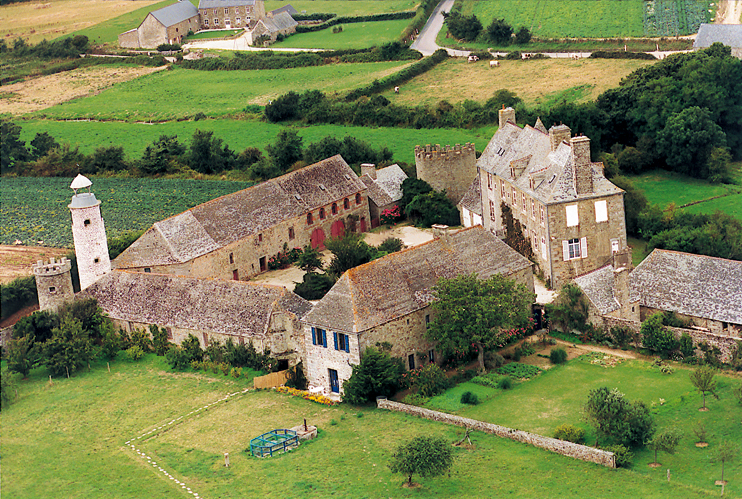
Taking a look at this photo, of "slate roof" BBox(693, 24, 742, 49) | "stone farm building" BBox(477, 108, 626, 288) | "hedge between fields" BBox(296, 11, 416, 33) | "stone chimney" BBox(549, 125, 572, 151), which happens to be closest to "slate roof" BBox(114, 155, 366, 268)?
"stone farm building" BBox(477, 108, 626, 288)

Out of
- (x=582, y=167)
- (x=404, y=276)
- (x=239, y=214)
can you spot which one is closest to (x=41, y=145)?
(x=239, y=214)

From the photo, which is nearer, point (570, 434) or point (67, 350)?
point (570, 434)

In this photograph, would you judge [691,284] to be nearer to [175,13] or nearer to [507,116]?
[507,116]

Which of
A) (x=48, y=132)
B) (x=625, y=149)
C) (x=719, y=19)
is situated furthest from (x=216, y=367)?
(x=719, y=19)

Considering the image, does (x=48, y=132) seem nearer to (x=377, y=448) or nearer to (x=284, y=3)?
(x=284, y=3)

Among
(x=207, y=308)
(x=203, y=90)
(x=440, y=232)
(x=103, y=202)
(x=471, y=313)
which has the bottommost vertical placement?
(x=471, y=313)

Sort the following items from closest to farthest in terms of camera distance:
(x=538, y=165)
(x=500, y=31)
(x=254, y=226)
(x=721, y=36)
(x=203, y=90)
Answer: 1. (x=538, y=165)
2. (x=254, y=226)
3. (x=721, y=36)
4. (x=203, y=90)
5. (x=500, y=31)

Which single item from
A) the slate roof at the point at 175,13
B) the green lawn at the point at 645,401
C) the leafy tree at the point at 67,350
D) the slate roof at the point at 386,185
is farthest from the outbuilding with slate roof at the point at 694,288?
the slate roof at the point at 175,13
